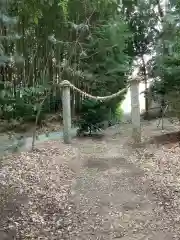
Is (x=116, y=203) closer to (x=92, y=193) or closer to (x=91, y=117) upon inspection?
(x=92, y=193)

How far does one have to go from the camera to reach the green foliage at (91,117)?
6207 millimetres

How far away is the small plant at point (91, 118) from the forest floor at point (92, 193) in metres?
0.76

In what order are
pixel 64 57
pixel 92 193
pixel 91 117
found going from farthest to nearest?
1. pixel 64 57
2. pixel 91 117
3. pixel 92 193

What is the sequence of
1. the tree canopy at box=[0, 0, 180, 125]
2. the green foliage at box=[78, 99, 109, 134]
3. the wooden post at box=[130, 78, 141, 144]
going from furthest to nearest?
the tree canopy at box=[0, 0, 180, 125] < the green foliage at box=[78, 99, 109, 134] < the wooden post at box=[130, 78, 141, 144]

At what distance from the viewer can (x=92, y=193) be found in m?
3.74

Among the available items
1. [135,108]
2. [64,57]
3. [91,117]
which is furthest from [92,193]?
[64,57]

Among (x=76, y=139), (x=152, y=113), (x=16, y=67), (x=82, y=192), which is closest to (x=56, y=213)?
(x=82, y=192)

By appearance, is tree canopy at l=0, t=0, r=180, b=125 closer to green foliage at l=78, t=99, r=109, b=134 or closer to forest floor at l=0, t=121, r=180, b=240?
green foliage at l=78, t=99, r=109, b=134

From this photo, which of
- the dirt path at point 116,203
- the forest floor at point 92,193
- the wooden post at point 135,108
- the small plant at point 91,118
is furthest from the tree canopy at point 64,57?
the dirt path at point 116,203

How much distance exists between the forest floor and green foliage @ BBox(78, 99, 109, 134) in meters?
0.76

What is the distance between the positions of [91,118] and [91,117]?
0.05ft

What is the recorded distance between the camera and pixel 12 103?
7.69 metres

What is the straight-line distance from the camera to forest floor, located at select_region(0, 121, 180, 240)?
302 cm

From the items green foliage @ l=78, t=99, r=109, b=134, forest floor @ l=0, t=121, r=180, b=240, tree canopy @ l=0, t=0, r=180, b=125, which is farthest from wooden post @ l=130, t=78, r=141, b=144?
tree canopy @ l=0, t=0, r=180, b=125
